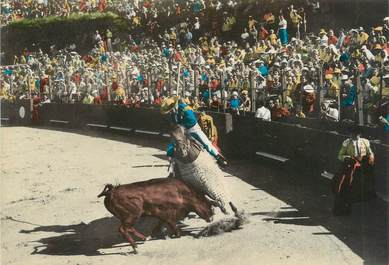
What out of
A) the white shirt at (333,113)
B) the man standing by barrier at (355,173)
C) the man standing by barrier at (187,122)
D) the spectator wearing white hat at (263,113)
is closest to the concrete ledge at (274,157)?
the spectator wearing white hat at (263,113)

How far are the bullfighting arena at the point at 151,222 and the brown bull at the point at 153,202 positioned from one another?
0.35 m

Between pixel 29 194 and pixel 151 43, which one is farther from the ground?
pixel 151 43

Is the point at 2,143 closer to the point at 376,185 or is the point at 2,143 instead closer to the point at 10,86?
the point at 10,86

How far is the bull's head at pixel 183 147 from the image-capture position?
386 inches

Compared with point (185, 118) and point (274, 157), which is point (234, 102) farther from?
point (185, 118)

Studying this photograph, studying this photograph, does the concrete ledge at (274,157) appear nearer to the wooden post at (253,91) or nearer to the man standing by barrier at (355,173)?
the wooden post at (253,91)

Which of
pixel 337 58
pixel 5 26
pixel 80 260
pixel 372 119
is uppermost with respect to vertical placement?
pixel 5 26

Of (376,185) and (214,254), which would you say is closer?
(214,254)

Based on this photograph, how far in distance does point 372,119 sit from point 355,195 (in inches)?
127

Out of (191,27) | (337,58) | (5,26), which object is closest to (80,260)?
(337,58)

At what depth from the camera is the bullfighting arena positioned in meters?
8.60

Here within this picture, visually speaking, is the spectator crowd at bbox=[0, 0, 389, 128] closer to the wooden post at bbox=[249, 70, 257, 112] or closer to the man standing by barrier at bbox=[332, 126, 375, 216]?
the wooden post at bbox=[249, 70, 257, 112]

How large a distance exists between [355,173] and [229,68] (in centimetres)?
1095

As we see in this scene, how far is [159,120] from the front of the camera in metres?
21.3
